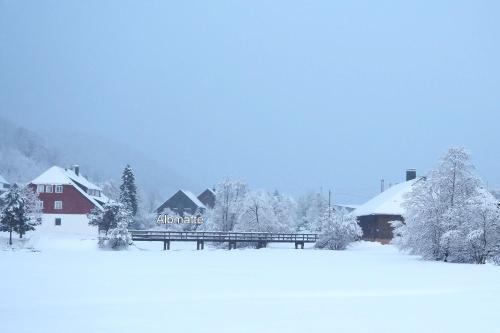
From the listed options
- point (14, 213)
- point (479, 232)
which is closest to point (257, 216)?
point (14, 213)

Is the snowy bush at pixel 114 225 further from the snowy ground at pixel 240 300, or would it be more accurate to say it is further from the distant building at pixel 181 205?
the distant building at pixel 181 205

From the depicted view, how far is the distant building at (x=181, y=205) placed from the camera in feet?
339

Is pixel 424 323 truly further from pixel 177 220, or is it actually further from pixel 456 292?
pixel 177 220

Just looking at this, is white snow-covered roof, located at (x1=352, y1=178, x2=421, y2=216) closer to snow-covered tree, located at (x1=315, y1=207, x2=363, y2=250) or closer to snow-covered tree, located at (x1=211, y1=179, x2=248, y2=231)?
snow-covered tree, located at (x1=315, y1=207, x2=363, y2=250)

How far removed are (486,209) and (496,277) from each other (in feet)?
38.4

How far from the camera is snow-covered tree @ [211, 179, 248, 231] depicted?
70.2 metres

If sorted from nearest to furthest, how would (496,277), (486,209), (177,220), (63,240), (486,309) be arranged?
(486,309) → (496,277) → (486,209) → (63,240) → (177,220)

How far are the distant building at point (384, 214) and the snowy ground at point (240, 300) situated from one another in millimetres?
37450

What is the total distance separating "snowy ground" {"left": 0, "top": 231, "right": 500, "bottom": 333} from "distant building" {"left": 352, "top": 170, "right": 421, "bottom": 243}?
37.5 m

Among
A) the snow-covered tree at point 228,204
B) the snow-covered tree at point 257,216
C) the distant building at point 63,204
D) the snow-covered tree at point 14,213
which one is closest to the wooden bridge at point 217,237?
the snow-covered tree at point 257,216

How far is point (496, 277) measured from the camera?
2797cm

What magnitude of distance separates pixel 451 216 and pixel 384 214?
2608 cm

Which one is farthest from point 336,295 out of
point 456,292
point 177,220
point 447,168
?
point 177,220

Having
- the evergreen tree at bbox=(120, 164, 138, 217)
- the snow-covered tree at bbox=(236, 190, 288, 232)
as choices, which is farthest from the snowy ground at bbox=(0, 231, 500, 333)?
the evergreen tree at bbox=(120, 164, 138, 217)
